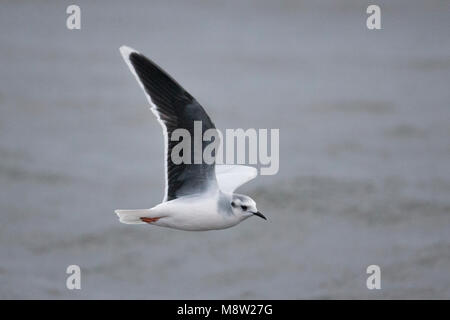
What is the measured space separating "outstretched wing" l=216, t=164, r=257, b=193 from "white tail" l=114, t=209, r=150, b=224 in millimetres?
719

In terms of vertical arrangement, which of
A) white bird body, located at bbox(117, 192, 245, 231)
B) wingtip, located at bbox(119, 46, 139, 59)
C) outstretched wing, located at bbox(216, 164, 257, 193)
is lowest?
white bird body, located at bbox(117, 192, 245, 231)

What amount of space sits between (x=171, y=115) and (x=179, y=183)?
1.26ft

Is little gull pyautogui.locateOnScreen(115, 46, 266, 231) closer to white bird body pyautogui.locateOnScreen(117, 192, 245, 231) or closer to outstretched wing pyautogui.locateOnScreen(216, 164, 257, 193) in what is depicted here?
white bird body pyautogui.locateOnScreen(117, 192, 245, 231)

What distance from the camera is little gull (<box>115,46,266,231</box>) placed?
5.54 m

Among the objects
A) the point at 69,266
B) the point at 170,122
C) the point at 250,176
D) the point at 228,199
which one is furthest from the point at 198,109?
the point at 69,266

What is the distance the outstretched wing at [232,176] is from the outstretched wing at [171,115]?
59 centimetres

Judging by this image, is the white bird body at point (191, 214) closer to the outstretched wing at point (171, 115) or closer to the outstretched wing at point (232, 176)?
the outstretched wing at point (171, 115)

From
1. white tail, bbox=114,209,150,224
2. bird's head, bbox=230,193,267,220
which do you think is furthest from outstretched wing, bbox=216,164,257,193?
white tail, bbox=114,209,150,224

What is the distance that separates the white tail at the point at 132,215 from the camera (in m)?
5.59

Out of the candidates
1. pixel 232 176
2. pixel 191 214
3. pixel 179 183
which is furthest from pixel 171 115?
pixel 232 176

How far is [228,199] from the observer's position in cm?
567

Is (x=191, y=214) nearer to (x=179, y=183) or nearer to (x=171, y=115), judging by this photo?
(x=179, y=183)

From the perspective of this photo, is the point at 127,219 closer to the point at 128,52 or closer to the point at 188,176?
the point at 188,176

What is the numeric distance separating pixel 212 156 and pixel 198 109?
0.89 feet
